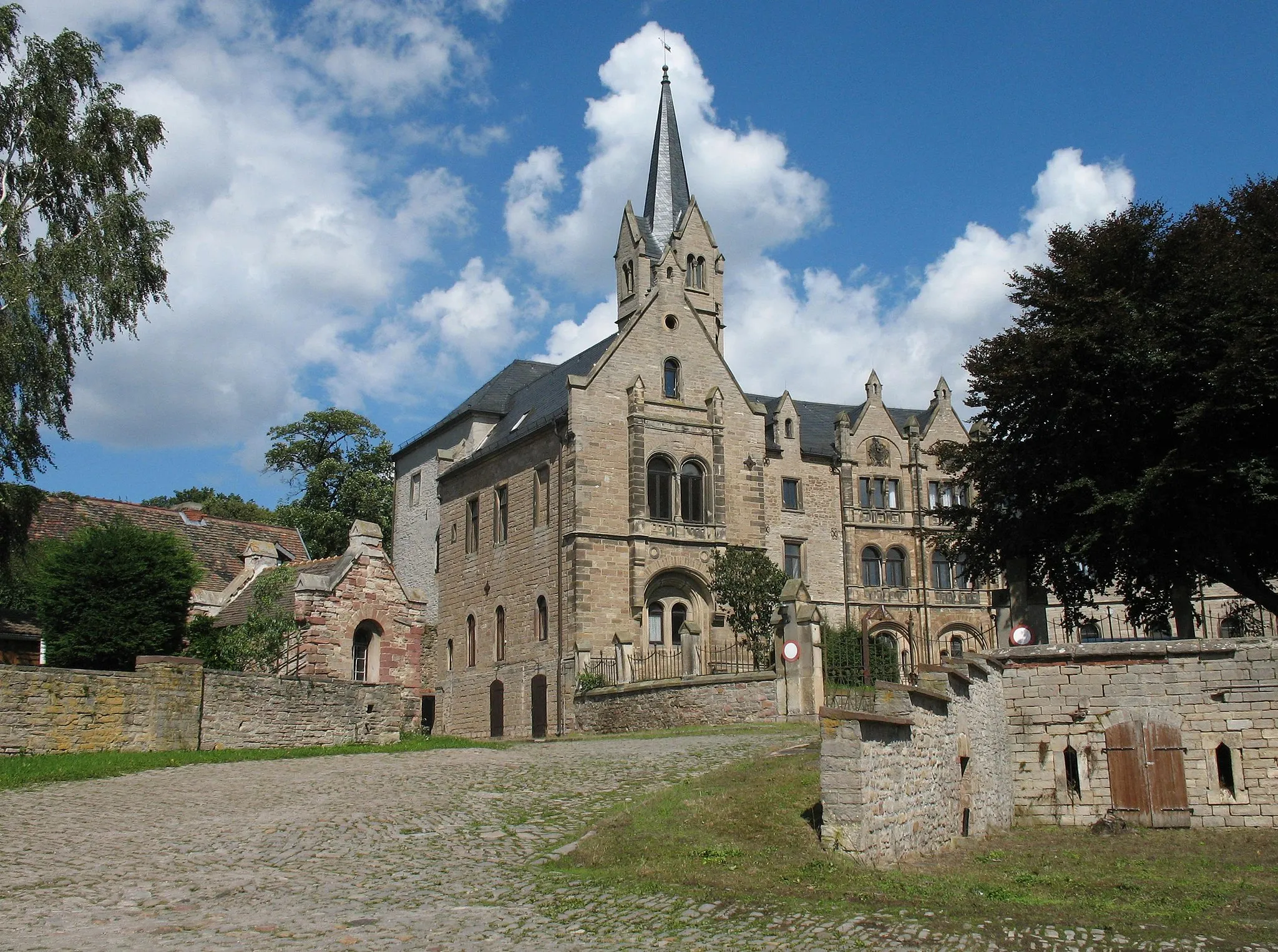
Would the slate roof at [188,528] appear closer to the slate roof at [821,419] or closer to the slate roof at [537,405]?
the slate roof at [537,405]

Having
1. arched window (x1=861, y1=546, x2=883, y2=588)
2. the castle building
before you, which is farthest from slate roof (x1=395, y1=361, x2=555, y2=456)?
arched window (x1=861, y1=546, x2=883, y2=588)

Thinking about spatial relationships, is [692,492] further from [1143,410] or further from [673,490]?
[1143,410]

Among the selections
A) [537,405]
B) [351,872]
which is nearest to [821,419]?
[537,405]

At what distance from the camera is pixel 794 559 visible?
46.6 metres

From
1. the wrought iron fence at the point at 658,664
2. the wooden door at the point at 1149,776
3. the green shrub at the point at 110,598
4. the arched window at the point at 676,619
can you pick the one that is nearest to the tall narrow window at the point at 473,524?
the arched window at the point at 676,619

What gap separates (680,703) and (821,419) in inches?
1019

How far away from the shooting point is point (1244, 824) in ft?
59.0

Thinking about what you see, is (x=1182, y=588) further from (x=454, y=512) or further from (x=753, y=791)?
(x=454, y=512)

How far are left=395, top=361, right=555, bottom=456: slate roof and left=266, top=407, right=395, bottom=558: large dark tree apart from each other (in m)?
7.03

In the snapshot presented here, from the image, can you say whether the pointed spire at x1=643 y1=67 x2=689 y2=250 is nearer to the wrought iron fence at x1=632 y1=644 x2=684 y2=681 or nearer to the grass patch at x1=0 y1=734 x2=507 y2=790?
the wrought iron fence at x1=632 y1=644 x2=684 y2=681

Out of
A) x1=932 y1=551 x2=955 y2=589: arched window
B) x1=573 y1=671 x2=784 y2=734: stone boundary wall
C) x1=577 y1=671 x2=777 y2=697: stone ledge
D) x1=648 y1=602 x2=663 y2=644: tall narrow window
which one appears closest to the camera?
x1=573 y1=671 x2=784 y2=734: stone boundary wall

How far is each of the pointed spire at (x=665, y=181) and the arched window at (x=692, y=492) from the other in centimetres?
1020

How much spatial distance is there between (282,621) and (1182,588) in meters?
19.8

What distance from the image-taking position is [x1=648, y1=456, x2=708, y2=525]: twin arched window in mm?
37531
